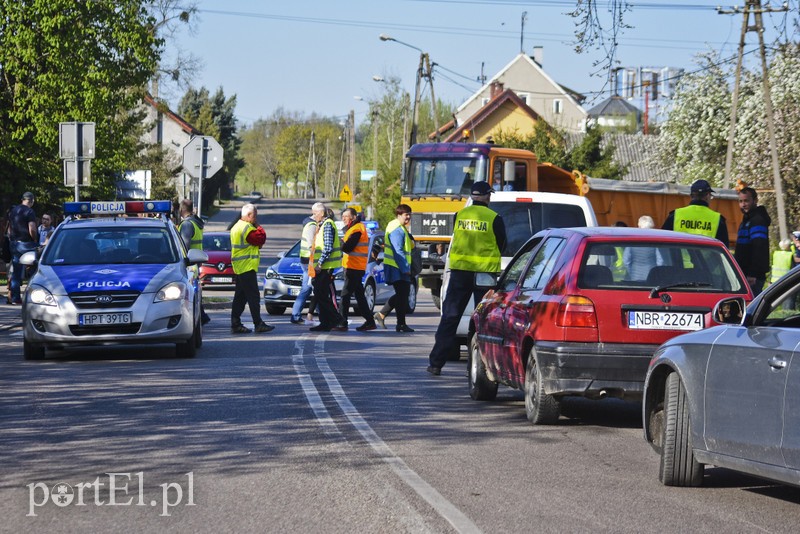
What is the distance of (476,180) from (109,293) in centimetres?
1662

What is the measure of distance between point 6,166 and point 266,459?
3201 cm

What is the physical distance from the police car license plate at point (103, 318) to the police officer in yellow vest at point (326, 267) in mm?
5355

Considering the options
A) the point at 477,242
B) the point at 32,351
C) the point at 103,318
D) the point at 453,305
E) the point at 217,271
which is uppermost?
the point at 477,242

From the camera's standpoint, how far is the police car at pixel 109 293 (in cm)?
1409

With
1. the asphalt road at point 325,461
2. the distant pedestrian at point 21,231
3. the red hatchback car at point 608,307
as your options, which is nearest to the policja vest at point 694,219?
the asphalt road at point 325,461

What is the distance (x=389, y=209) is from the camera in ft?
169

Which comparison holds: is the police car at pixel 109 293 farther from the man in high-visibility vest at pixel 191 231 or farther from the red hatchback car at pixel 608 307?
the red hatchback car at pixel 608 307

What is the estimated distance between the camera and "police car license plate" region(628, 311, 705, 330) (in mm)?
9383

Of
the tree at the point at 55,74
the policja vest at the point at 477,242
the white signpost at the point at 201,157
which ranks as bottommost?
the policja vest at the point at 477,242

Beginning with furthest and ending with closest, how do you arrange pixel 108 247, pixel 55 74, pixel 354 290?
pixel 55 74
pixel 354 290
pixel 108 247

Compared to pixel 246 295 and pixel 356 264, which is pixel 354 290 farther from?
pixel 246 295

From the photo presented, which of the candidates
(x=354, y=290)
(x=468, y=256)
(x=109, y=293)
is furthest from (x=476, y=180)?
(x=468, y=256)

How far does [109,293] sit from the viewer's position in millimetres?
14211

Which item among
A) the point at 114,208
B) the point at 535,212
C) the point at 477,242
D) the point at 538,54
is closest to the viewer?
the point at 477,242
